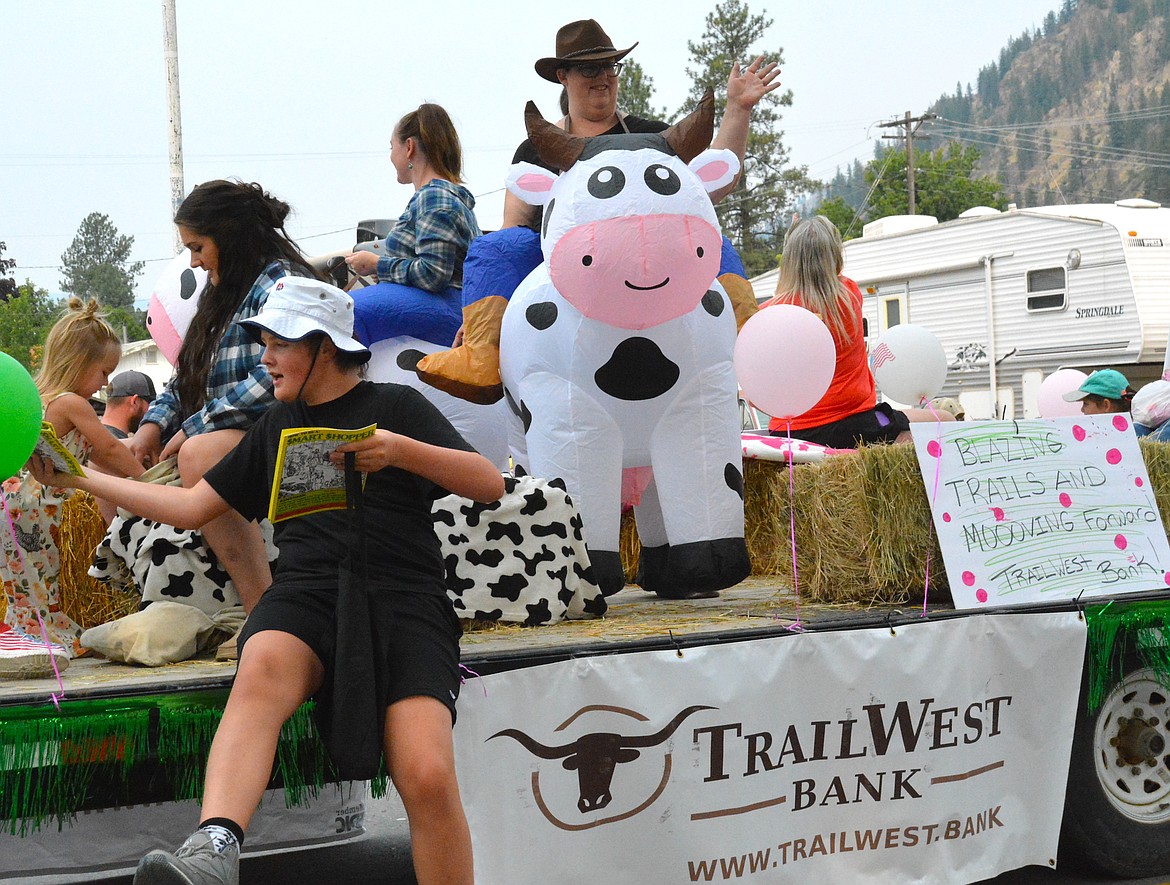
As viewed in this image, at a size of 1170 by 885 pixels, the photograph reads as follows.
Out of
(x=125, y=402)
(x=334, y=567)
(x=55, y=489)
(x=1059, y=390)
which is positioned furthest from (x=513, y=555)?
(x=1059, y=390)

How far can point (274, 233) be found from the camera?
394cm

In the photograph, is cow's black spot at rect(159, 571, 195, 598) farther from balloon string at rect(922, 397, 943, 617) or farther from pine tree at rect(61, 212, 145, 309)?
pine tree at rect(61, 212, 145, 309)

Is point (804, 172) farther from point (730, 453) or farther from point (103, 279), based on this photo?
point (103, 279)

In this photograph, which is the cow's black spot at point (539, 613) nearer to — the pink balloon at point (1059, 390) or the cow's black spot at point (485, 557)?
the cow's black spot at point (485, 557)

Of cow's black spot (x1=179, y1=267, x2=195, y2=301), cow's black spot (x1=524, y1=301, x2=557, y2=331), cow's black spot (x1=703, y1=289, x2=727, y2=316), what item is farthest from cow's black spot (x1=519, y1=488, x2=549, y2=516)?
cow's black spot (x1=179, y1=267, x2=195, y2=301)

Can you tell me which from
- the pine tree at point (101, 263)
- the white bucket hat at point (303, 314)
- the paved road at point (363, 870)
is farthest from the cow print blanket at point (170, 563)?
the pine tree at point (101, 263)

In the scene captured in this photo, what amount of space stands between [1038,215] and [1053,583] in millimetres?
13712

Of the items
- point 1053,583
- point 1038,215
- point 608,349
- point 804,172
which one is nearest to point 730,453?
point 608,349

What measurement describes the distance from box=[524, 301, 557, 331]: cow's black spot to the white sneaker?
69.6 inches

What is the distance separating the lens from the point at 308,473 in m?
2.81

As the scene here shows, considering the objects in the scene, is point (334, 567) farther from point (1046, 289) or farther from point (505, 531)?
point (1046, 289)

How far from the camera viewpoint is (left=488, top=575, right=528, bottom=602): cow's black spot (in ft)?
12.7

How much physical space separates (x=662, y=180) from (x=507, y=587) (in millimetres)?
1326

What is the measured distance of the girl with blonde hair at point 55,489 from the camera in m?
3.65
